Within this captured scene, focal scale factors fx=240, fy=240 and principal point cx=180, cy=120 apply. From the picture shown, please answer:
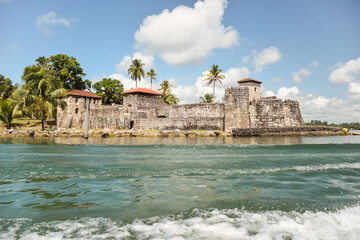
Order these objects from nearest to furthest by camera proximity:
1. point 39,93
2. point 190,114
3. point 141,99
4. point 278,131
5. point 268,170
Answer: point 268,170, point 278,131, point 39,93, point 190,114, point 141,99

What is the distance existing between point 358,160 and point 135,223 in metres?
8.78

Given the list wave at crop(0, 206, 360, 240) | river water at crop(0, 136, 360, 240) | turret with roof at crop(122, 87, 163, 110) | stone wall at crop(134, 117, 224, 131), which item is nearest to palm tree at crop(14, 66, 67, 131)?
turret with roof at crop(122, 87, 163, 110)

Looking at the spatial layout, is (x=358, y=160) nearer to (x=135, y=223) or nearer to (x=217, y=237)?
(x=217, y=237)

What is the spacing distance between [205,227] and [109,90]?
49163mm

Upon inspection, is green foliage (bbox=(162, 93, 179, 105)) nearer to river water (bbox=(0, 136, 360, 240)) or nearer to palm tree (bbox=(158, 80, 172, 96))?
palm tree (bbox=(158, 80, 172, 96))

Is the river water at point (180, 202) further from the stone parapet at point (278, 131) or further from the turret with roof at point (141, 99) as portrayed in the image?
the turret with roof at point (141, 99)

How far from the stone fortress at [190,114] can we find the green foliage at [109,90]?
7.25 m

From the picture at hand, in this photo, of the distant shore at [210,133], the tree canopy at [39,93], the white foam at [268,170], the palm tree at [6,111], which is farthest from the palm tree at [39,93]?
the white foam at [268,170]

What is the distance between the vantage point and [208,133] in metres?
27.3

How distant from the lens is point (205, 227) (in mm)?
3258

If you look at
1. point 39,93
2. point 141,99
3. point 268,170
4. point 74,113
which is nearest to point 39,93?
point 39,93

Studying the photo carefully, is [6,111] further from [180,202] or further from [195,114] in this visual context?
[180,202]

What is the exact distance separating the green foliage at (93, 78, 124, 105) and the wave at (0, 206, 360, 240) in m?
48.1

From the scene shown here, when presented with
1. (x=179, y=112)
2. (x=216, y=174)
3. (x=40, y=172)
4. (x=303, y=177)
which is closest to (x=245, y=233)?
(x=216, y=174)
